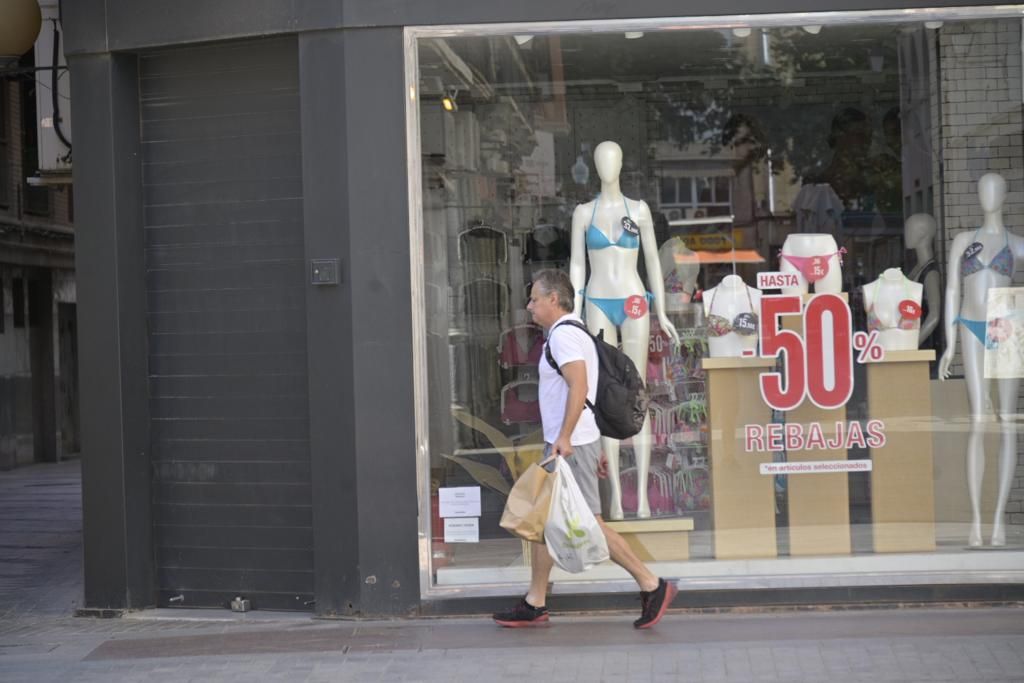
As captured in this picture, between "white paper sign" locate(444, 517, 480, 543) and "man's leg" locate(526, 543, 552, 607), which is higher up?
"white paper sign" locate(444, 517, 480, 543)

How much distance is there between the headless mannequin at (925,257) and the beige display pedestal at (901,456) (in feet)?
0.93

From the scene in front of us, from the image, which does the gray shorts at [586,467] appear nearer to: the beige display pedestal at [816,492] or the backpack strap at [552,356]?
the backpack strap at [552,356]

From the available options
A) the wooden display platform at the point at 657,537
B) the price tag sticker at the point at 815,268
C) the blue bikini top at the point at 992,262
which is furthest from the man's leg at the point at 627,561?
the blue bikini top at the point at 992,262

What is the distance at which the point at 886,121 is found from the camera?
8.68 meters

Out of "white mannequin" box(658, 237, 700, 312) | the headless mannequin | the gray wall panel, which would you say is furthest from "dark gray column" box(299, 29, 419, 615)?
the headless mannequin

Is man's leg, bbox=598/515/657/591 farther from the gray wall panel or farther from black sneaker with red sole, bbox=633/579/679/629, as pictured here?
the gray wall panel

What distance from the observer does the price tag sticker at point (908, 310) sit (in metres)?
8.05

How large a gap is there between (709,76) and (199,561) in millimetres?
4339

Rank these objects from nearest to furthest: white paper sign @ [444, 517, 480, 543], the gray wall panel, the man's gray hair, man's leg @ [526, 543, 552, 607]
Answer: the man's gray hair
man's leg @ [526, 543, 552, 607]
the gray wall panel
white paper sign @ [444, 517, 480, 543]

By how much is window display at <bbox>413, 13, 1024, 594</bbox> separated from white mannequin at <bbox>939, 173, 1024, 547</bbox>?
0.01 metres

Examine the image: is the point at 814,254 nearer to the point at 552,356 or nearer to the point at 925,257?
the point at 925,257

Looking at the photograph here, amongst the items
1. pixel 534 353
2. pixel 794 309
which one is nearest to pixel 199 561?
pixel 534 353

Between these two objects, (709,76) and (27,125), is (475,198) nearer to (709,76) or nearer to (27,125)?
(709,76)

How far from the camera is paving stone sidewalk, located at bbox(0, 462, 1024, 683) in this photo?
20.4 feet
